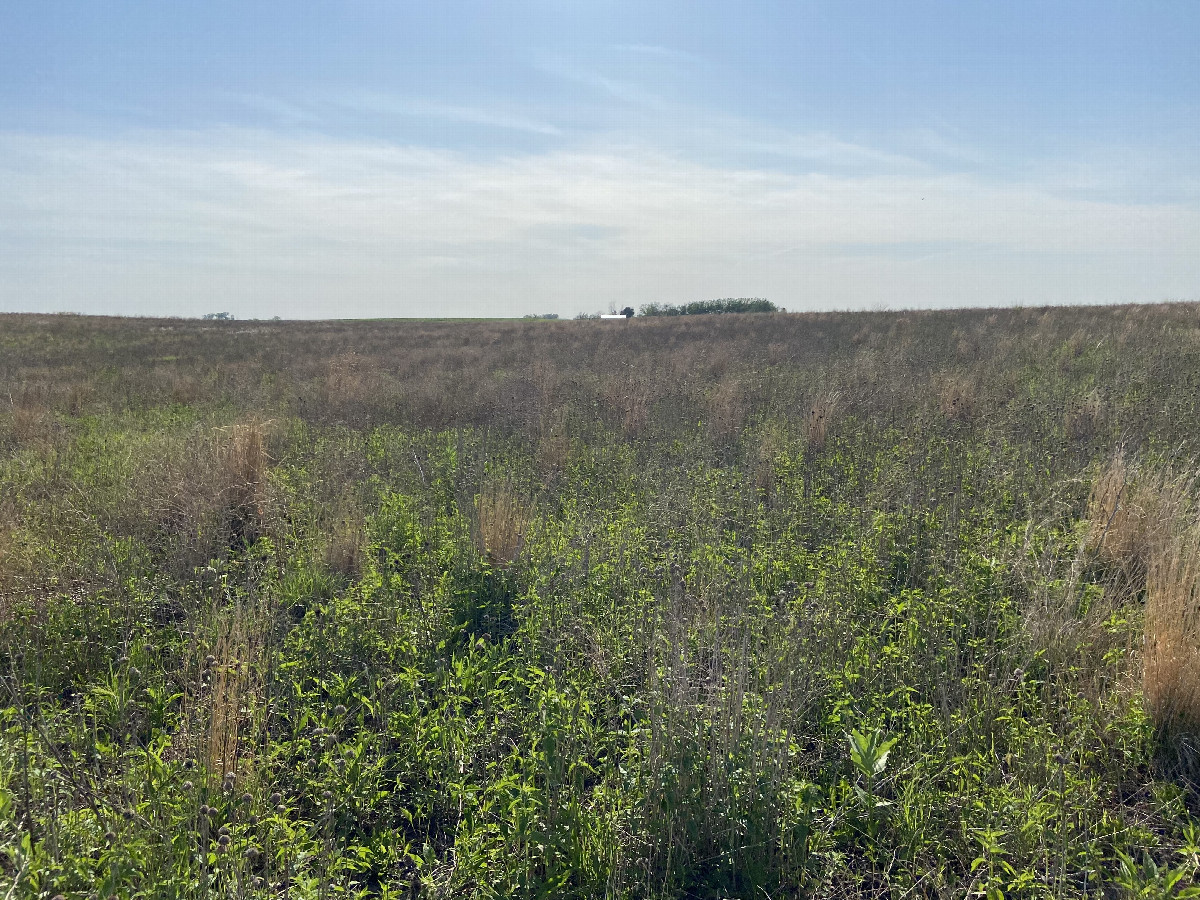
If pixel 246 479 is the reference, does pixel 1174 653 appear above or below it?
below

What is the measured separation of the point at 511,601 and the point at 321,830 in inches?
66.2

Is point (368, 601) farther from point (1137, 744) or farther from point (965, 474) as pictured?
point (965, 474)

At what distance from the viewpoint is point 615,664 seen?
3.14m

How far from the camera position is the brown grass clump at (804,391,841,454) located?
6.61 m

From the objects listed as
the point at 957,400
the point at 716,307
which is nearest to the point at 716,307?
the point at 716,307

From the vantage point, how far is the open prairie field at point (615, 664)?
213cm

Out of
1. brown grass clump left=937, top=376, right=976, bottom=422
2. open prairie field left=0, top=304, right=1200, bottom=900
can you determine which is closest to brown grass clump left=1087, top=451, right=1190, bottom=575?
open prairie field left=0, top=304, right=1200, bottom=900

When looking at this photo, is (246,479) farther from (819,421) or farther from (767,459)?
(819,421)

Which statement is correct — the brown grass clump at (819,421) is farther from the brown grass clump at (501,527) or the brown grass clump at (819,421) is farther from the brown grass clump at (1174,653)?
the brown grass clump at (1174,653)

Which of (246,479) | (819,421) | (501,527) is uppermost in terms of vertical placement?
(819,421)

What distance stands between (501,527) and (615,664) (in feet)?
5.44

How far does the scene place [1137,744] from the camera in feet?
8.13

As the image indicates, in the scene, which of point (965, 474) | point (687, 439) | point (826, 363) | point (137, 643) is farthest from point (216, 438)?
point (826, 363)

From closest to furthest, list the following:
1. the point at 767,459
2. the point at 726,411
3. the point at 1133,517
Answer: the point at 1133,517 → the point at 767,459 → the point at 726,411
